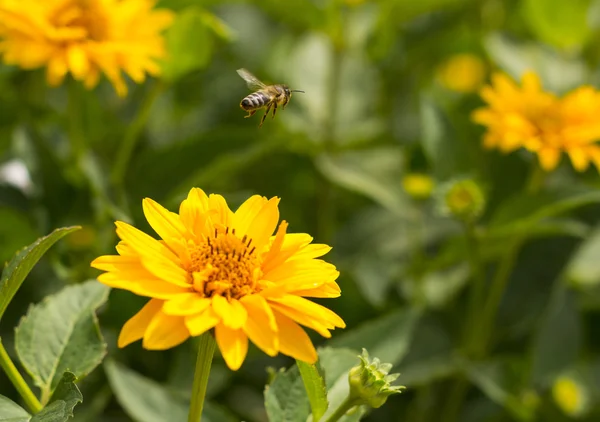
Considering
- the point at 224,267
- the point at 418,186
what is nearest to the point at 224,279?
the point at 224,267

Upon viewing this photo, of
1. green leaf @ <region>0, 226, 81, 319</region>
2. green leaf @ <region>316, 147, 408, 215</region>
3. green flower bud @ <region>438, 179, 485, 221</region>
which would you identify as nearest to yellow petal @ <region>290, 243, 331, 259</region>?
green leaf @ <region>0, 226, 81, 319</region>

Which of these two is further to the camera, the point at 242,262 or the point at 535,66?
the point at 535,66

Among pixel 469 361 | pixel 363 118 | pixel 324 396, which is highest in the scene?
pixel 324 396

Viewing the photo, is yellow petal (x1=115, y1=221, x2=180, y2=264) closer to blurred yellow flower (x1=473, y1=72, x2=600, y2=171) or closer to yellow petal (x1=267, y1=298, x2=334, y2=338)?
yellow petal (x1=267, y1=298, x2=334, y2=338)

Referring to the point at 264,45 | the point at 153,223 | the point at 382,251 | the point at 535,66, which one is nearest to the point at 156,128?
the point at 264,45

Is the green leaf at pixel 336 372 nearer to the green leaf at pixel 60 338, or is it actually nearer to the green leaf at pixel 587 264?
the green leaf at pixel 60 338

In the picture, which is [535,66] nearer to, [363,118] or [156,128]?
[363,118]
